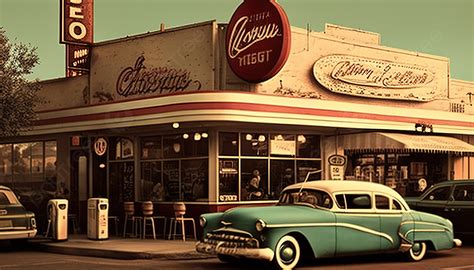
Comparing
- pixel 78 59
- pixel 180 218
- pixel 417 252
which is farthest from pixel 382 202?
pixel 78 59

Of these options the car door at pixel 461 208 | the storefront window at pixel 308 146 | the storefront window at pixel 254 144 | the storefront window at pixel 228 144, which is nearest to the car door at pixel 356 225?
the car door at pixel 461 208

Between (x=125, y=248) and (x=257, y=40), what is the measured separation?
6.44m

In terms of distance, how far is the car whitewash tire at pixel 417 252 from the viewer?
48.7ft

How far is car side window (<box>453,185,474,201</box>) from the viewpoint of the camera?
18.0 metres

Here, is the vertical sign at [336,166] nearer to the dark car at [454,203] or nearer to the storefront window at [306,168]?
the storefront window at [306,168]

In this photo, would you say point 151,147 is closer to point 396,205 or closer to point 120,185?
point 120,185

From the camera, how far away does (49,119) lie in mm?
22750

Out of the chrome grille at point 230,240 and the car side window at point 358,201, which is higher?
the car side window at point 358,201

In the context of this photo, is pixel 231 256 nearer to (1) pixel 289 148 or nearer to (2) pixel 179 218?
(2) pixel 179 218

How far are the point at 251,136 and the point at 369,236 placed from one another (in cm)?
678

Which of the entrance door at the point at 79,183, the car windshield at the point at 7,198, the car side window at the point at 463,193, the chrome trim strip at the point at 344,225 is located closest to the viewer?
the chrome trim strip at the point at 344,225

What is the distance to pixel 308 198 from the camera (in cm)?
1416

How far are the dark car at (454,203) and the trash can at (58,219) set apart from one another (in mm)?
9217

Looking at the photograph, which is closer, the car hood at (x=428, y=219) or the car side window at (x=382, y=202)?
the car side window at (x=382, y=202)
